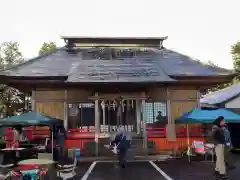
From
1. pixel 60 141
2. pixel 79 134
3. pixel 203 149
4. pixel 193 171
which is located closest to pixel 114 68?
pixel 79 134

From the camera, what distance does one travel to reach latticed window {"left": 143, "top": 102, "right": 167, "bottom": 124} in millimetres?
18203

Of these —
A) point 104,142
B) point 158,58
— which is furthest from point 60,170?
point 158,58

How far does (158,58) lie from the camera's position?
20.6 meters

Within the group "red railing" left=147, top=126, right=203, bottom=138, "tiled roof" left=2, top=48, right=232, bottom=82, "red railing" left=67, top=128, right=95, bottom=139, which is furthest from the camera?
"red railing" left=147, top=126, right=203, bottom=138

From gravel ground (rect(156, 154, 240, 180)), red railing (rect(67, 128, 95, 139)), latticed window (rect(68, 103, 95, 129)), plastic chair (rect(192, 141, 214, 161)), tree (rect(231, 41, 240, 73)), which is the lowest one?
gravel ground (rect(156, 154, 240, 180))

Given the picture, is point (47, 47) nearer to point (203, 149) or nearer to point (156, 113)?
point (156, 113)

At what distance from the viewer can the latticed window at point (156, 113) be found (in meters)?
18.2

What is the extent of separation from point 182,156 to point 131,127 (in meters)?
3.66

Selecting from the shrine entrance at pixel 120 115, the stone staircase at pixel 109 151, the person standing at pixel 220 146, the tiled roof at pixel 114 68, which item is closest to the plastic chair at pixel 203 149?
the stone staircase at pixel 109 151

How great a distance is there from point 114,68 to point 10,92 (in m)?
17.2

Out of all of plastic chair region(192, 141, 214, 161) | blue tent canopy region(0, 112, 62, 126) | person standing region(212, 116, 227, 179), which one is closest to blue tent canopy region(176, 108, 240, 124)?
plastic chair region(192, 141, 214, 161)

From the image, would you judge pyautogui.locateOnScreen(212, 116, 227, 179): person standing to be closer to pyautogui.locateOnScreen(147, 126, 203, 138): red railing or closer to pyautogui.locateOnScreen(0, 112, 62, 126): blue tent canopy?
pyautogui.locateOnScreen(147, 126, 203, 138): red railing

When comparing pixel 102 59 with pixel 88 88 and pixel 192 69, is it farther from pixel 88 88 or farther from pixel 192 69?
pixel 192 69

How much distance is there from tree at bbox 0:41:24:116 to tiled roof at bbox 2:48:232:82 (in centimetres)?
1254
